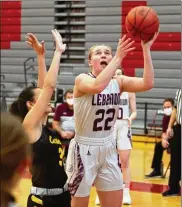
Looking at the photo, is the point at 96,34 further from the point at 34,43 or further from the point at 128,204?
the point at 34,43

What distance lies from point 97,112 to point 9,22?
1224 cm

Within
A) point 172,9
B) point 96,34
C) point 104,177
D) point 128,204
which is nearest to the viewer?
point 104,177

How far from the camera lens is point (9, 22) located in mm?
15766

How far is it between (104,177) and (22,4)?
1214cm

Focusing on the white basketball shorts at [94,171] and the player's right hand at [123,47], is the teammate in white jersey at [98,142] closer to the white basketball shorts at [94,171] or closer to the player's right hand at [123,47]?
the white basketball shorts at [94,171]

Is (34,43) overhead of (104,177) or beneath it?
overhead

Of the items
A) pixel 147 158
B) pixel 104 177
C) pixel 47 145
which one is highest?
pixel 47 145

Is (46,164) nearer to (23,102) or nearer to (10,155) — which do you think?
(23,102)

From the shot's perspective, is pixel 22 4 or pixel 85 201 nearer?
pixel 85 201

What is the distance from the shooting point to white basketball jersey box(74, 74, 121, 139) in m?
4.16

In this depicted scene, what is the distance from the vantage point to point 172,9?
44.1 feet

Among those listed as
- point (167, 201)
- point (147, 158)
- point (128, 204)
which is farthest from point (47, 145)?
point (147, 158)

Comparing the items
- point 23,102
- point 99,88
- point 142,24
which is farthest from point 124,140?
point 23,102

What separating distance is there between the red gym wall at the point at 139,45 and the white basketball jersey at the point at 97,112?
948cm
